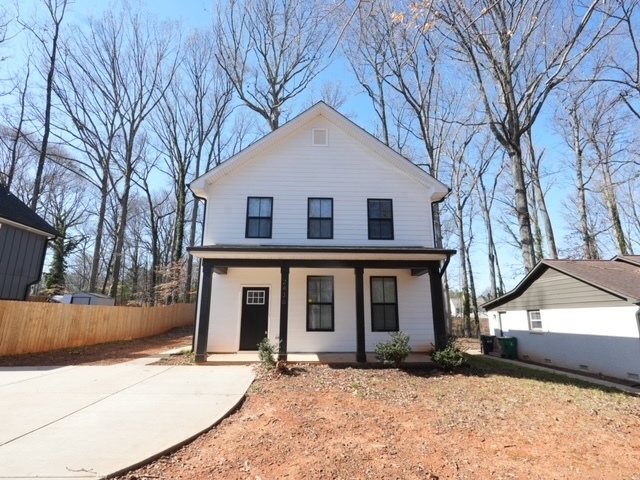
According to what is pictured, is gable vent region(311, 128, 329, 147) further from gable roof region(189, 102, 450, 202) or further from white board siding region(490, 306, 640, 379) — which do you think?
white board siding region(490, 306, 640, 379)

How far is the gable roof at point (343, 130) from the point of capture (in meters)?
10.7

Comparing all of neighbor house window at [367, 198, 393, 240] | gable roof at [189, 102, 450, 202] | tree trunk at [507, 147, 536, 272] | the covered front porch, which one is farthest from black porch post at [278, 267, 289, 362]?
tree trunk at [507, 147, 536, 272]

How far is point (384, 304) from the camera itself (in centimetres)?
1027

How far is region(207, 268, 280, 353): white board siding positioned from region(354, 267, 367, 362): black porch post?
2640 mm

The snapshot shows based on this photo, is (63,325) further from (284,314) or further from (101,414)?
(101,414)

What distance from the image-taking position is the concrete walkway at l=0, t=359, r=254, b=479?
3.20 metres

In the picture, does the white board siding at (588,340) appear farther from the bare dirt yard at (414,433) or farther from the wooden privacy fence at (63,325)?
the wooden privacy fence at (63,325)

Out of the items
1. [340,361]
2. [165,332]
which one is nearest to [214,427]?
[340,361]

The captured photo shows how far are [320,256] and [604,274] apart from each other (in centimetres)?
924

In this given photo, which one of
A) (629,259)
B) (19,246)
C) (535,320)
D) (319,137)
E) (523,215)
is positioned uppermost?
(319,137)

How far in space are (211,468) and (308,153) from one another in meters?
9.42

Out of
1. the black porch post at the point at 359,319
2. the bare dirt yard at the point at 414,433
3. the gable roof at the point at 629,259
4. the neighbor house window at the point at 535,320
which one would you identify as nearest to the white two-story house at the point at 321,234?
the black porch post at the point at 359,319

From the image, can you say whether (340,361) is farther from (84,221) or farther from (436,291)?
(84,221)

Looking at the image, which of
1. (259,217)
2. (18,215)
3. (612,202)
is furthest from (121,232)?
(612,202)
